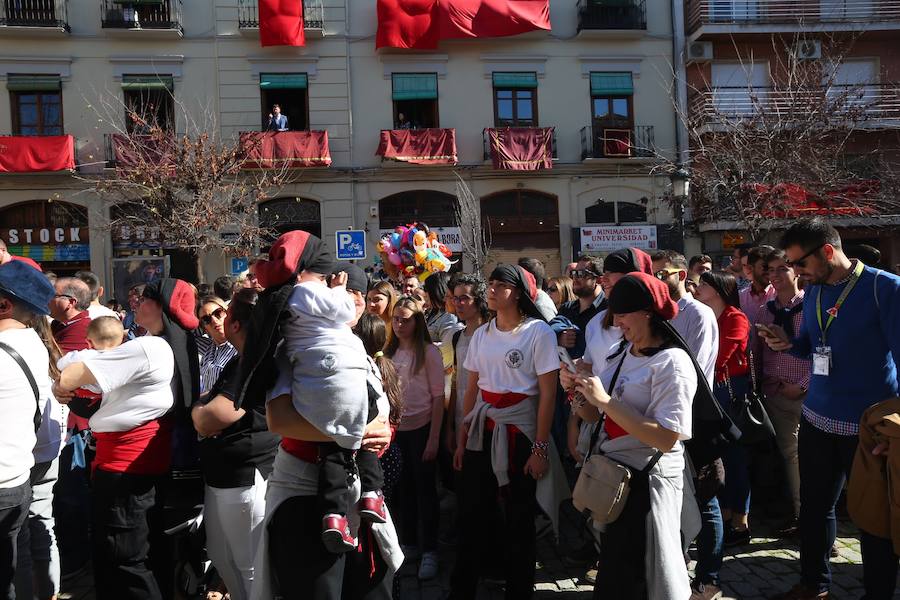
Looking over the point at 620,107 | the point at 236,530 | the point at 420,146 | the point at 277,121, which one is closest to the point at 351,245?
the point at 236,530

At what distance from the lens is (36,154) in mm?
17422

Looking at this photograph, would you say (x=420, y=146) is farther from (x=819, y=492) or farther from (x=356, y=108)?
(x=819, y=492)

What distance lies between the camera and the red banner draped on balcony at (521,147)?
62.5 feet

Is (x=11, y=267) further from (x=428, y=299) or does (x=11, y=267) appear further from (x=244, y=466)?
→ (x=428, y=299)

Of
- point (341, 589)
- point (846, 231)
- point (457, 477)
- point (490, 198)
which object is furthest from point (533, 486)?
Result: point (846, 231)

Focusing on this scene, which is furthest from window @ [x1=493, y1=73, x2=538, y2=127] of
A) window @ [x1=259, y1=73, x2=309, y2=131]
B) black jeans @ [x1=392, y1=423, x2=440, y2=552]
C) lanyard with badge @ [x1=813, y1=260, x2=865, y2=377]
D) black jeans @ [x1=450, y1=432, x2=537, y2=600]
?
black jeans @ [x1=450, y1=432, x2=537, y2=600]

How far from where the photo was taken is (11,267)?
10.1ft

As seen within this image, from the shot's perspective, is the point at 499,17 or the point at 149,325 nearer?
the point at 149,325

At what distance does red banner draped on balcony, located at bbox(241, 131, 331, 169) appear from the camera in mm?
18000

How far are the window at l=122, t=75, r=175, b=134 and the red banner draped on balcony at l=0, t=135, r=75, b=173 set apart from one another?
1.76 m

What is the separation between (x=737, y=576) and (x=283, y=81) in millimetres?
18073

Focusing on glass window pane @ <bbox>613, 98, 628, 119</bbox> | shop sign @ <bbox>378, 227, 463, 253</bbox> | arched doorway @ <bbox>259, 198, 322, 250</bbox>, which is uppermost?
glass window pane @ <bbox>613, 98, 628, 119</bbox>

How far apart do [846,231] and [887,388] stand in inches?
776

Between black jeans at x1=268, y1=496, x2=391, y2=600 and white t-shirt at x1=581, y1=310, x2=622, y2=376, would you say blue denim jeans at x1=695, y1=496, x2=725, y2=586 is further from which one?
black jeans at x1=268, y1=496, x2=391, y2=600
